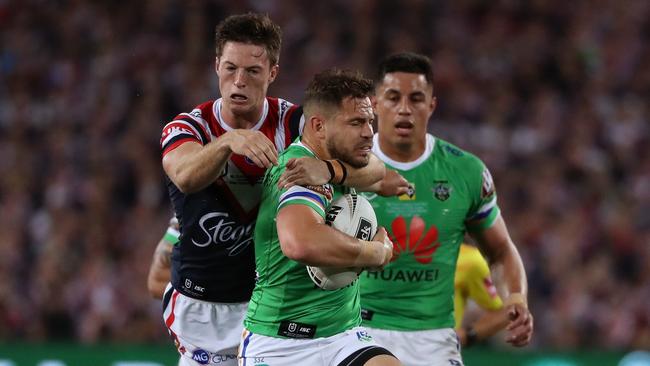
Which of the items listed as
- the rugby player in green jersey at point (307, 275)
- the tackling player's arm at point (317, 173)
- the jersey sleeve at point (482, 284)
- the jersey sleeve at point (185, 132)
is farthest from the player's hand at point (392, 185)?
the jersey sleeve at point (482, 284)

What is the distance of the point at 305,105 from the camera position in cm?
534

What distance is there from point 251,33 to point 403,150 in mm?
1609

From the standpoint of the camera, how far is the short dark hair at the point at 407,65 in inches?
274

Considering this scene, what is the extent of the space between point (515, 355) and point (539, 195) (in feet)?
9.59

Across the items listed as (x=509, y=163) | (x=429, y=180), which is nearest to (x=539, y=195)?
(x=509, y=163)

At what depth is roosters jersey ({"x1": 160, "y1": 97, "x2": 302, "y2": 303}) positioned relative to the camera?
5.77 meters

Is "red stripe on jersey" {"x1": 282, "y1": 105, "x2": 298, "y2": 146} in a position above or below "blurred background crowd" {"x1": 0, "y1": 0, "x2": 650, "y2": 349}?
above

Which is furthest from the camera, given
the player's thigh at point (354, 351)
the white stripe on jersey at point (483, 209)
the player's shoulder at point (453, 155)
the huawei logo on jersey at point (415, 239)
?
the player's shoulder at point (453, 155)

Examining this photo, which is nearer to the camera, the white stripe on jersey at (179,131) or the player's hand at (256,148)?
the player's hand at (256,148)

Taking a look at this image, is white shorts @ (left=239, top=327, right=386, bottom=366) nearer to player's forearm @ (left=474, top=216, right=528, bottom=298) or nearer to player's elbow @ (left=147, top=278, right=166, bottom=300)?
player's forearm @ (left=474, top=216, right=528, bottom=298)

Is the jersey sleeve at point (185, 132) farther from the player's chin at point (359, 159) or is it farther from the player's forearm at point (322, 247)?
the player's forearm at point (322, 247)

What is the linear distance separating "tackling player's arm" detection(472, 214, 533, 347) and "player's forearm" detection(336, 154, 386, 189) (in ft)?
3.79

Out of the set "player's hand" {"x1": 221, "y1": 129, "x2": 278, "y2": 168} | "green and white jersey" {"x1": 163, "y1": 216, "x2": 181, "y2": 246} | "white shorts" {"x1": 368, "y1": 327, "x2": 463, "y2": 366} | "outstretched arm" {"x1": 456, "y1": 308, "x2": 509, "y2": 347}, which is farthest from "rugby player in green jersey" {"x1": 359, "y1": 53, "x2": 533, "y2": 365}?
"player's hand" {"x1": 221, "y1": 129, "x2": 278, "y2": 168}

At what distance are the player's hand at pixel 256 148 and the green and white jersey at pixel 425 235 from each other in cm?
187
